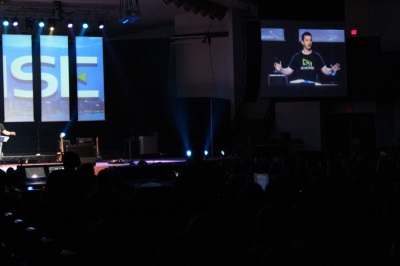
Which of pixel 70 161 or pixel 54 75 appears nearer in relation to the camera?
pixel 70 161

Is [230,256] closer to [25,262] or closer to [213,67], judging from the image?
[25,262]

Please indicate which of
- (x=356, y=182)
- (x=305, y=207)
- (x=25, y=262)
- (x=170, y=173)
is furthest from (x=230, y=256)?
(x=170, y=173)

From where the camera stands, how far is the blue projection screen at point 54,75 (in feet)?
58.7

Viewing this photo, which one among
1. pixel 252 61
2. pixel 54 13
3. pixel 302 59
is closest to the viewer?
pixel 252 61

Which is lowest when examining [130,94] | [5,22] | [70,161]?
[70,161]

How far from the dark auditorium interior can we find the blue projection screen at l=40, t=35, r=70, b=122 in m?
0.14

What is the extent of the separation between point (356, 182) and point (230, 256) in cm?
317

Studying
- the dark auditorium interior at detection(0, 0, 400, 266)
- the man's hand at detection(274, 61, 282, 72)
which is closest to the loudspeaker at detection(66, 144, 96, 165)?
the dark auditorium interior at detection(0, 0, 400, 266)

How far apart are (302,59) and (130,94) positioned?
8.24m

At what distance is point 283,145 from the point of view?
16.1m

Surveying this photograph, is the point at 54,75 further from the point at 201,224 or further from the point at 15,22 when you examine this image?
the point at 201,224

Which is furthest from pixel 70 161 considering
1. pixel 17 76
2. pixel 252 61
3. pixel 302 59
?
pixel 17 76

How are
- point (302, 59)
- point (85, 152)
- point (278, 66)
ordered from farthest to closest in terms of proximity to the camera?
point (85, 152) → point (302, 59) → point (278, 66)

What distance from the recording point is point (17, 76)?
1748 cm
